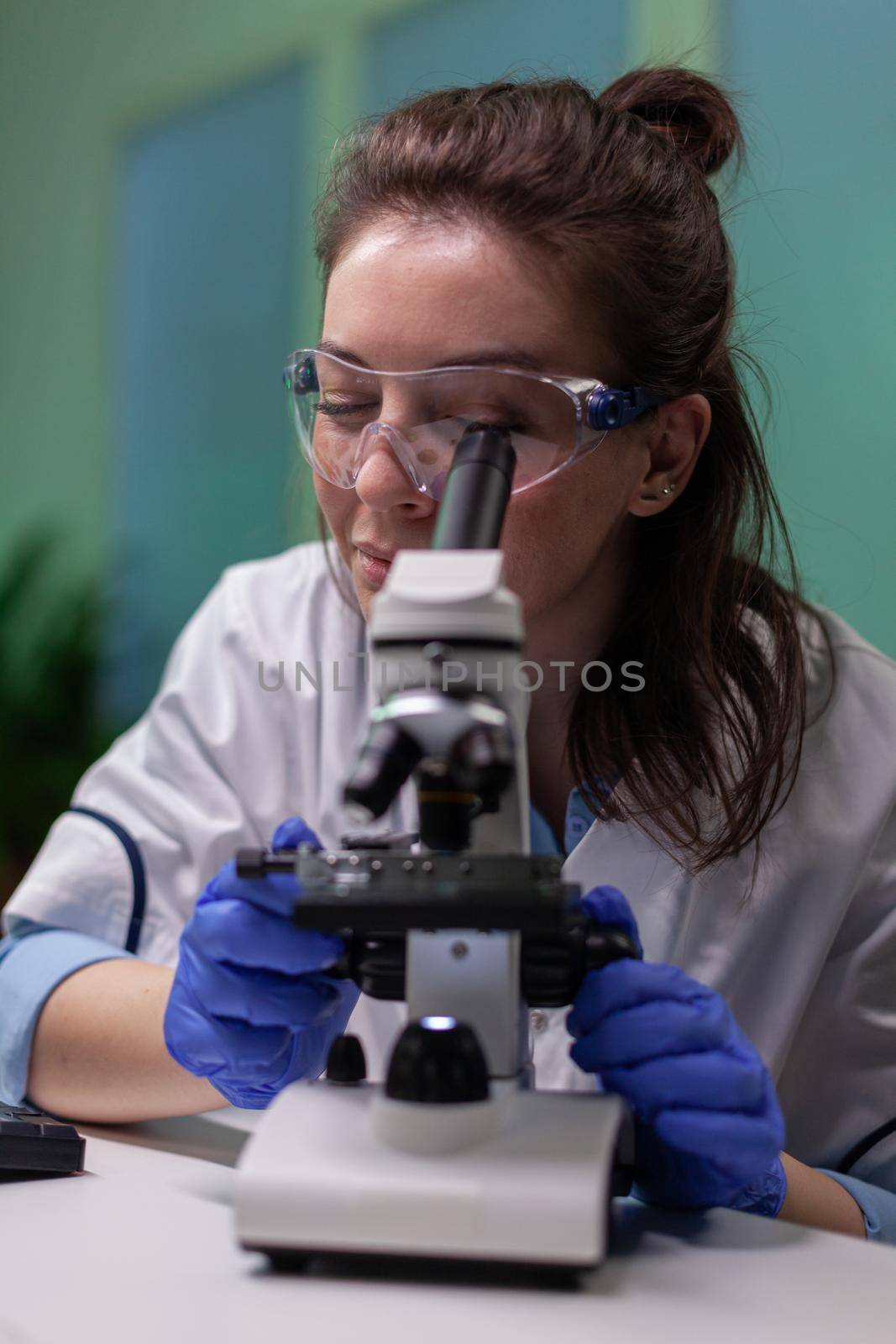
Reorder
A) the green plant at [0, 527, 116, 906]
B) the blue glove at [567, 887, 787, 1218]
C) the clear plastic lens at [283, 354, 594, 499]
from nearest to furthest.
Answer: the blue glove at [567, 887, 787, 1218], the clear plastic lens at [283, 354, 594, 499], the green plant at [0, 527, 116, 906]

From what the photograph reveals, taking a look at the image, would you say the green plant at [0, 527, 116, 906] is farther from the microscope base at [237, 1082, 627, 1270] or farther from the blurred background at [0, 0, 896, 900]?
the microscope base at [237, 1082, 627, 1270]

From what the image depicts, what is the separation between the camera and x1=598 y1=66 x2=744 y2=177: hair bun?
1.42m

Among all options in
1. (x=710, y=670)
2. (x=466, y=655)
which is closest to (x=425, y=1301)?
(x=466, y=655)

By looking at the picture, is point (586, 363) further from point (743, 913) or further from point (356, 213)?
point (743, 913)

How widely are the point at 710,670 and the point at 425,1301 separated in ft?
2.69

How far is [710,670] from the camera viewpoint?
1.37 m

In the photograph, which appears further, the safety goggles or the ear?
the ear

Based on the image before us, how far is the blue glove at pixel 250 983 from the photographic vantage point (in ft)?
3.06

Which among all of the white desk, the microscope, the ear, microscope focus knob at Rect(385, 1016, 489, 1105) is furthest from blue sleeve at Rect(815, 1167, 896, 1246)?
the ear

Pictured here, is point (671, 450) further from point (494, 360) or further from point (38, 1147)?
point (38, 1147)

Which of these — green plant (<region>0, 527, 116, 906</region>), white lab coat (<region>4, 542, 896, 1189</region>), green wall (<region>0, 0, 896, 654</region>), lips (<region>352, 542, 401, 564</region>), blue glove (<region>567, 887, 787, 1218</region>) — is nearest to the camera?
blue glove (<region>567, 887, 787, 1218</region>)

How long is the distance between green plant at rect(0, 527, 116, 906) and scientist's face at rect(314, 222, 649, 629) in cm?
227

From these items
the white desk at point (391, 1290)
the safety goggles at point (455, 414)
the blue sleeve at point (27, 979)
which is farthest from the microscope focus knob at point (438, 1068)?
the blue sleeve at point (27, 979)

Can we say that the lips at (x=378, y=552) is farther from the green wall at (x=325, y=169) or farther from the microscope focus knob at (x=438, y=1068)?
the green wall at (x=325, y=169)
